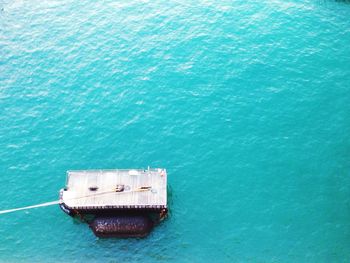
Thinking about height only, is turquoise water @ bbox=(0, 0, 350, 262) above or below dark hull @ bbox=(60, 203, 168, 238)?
above

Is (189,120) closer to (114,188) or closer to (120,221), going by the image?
(114,188)

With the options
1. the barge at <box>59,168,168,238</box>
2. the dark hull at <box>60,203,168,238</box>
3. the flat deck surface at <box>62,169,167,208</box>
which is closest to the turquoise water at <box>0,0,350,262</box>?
the dark hull at <box>60,203,168,238</box>

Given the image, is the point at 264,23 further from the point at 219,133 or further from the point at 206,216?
the point at 206,216

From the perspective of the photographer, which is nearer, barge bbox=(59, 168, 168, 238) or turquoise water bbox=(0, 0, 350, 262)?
barge bbox=(59, 168, 168, 238)

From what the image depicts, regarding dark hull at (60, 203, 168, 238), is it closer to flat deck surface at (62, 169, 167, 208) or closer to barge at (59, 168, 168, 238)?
barge at (59, 168, 168, 238)

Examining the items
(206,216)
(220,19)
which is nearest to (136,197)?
(206,216)

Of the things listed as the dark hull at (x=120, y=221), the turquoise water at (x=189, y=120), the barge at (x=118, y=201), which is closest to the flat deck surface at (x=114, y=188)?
the barge at (x=118, y=201)

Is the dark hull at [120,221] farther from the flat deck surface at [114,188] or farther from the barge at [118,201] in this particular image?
the flat deck surface at [114,188]

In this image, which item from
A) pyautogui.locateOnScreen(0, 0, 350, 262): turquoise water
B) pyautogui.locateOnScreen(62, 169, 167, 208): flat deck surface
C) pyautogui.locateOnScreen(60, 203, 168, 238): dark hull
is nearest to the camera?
pyautogui.locateOnScreen(62, 169, 167, 208): flat deck surface
